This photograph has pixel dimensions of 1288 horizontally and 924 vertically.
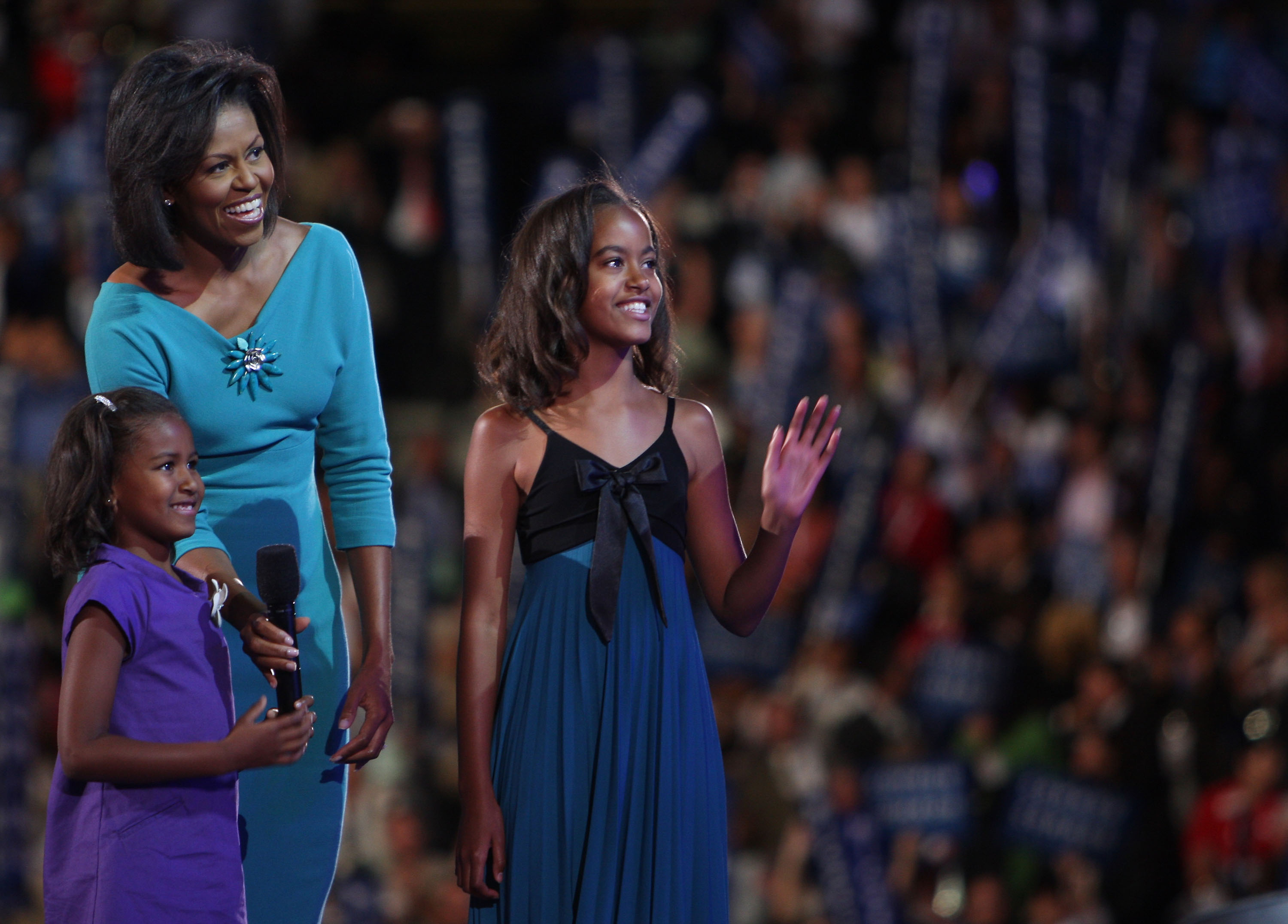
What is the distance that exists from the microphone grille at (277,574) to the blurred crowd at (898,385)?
409cm

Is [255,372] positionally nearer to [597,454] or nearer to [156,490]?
[156,490]

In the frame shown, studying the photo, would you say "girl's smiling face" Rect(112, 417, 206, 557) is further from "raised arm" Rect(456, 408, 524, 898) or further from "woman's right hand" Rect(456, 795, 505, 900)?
"woman's right hand" Rect(456, 795, 505, 900)

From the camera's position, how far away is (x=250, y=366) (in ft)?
6.75

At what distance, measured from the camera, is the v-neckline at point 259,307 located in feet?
6.72

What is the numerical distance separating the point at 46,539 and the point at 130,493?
0.42 ft

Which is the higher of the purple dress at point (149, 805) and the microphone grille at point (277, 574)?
the microphone grille at point (277, 574)

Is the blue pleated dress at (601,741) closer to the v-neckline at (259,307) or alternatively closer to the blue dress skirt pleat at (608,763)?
the blue dress skirt pleat at (608,763)

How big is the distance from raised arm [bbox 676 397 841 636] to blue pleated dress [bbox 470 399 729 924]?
75mm

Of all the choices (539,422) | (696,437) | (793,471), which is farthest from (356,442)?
(793,471)

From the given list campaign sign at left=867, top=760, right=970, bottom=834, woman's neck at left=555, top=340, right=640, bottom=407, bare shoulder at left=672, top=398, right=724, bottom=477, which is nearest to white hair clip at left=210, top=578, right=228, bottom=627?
woman's neck at left=555, top=340, right=640, bottom=407

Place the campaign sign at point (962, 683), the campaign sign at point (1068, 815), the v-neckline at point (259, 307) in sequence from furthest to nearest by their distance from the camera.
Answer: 1. the campaign sign at point (962, 683)
2. the campaign sign at point (1068, 815)
3. the v-neckline at point (259, 307)

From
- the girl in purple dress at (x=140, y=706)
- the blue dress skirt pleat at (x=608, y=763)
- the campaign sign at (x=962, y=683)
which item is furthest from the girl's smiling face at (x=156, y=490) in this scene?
the campaign sign at (x=962, y=683)

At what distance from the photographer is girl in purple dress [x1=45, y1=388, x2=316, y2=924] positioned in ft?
6.06

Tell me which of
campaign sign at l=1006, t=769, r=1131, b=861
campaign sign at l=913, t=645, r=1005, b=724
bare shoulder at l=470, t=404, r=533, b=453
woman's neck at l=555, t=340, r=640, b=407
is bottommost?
campaign sign at l=1006, t=769, r=1131, b=861
